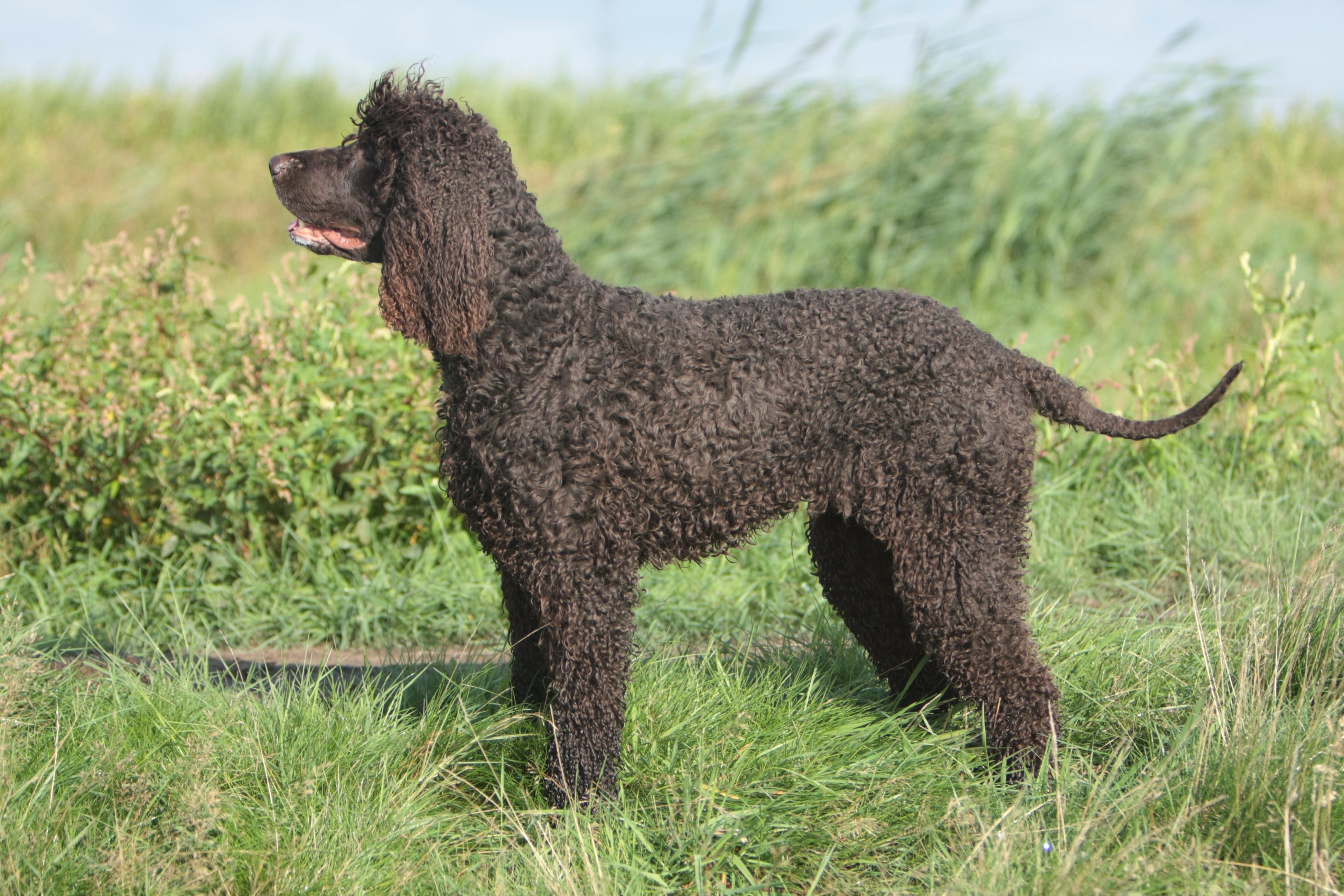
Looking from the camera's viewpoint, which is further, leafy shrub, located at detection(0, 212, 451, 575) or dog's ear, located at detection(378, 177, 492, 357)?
leafy shrub, located at detection(0, 212, 451, 575)

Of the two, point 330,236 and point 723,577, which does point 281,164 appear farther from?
point 723,577

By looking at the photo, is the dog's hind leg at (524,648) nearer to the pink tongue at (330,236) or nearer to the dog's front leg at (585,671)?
the dog's front leg at (585,671)

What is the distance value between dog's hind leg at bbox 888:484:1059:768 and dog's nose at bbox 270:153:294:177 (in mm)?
1791

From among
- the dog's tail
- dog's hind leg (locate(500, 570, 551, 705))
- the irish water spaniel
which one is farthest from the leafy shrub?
the dog's tail

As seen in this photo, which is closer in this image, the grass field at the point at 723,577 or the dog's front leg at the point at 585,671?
the grass field at the point at 723,577

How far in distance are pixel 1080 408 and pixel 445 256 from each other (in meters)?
1.69

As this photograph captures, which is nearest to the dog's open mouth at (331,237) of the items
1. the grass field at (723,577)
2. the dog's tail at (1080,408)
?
the grass field at (723,577)

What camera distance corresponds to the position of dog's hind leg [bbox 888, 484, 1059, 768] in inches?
114

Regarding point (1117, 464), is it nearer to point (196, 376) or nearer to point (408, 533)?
point (408, 533)

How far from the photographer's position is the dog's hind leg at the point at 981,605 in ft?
9.52

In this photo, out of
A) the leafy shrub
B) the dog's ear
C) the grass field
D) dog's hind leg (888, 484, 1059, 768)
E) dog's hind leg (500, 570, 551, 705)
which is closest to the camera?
the grass field

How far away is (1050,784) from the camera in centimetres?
284

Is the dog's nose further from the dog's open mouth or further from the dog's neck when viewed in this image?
the dog's neck

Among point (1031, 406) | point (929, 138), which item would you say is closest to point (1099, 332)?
point (929, 138)
